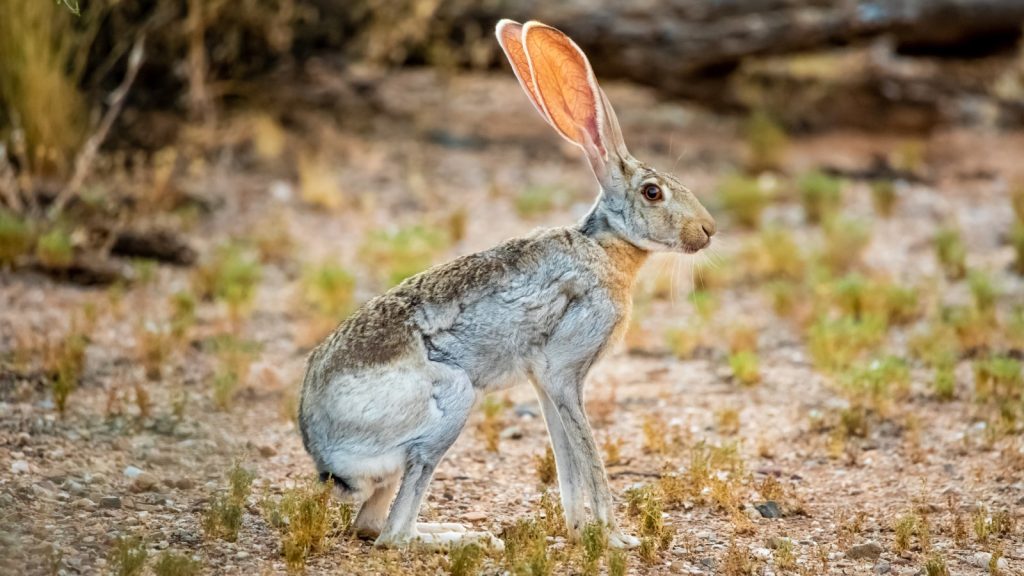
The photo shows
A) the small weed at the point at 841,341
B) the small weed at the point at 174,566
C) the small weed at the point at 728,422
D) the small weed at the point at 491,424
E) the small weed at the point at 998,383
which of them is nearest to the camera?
the small weed at the point at 174,566

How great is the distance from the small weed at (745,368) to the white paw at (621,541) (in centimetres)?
245

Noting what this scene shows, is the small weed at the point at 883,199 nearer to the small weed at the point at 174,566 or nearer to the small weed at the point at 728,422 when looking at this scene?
the small weed at the point at 728,422

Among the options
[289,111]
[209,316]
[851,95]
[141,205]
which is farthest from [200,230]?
[851,95]

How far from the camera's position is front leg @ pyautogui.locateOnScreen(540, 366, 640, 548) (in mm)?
5023

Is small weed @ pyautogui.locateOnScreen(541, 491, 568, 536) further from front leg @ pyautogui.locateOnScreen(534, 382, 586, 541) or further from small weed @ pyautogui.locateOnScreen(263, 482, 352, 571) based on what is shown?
small weed @ pyautogui.locateOnScreen(263, 482, 352, 571)

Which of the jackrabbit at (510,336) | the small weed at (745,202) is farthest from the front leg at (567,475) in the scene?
the small weed at (745,202)

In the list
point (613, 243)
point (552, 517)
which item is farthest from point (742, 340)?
point (552, 517)

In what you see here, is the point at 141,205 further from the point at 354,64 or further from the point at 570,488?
the point at 570,488

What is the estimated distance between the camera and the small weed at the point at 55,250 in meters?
8.40

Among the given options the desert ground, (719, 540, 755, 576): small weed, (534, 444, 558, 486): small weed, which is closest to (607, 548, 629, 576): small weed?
the desert ground

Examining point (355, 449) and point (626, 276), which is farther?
point (626, 276)

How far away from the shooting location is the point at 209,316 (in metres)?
8.34

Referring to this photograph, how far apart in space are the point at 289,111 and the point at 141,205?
342 centimetres

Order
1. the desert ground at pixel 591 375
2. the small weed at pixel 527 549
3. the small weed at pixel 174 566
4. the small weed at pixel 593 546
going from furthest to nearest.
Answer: the desert ground at pixel 591 375 < the small weed at pixel 593 546 < the small weed at pixel 527 549 < the small weed at pixel 174 566
